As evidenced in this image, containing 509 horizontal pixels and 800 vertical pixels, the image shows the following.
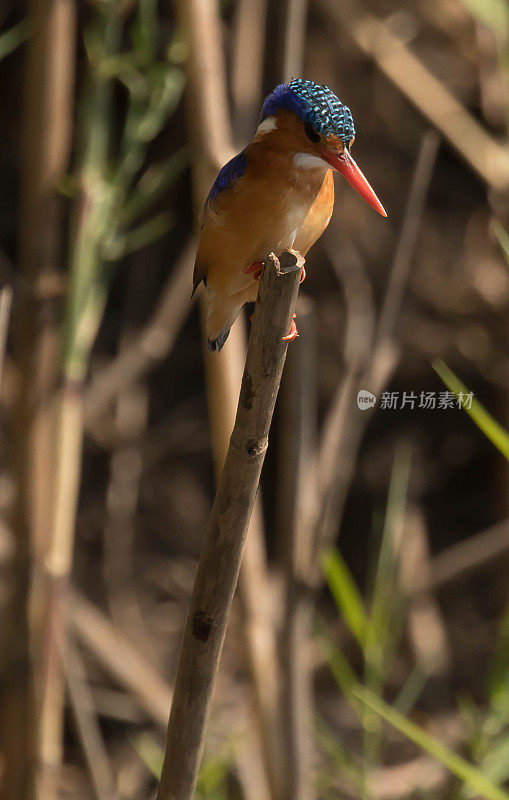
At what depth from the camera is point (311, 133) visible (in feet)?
1.24

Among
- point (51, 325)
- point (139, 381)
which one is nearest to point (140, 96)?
point (51, 325)

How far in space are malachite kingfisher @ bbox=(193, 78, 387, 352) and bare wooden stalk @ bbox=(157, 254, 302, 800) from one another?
0.04m

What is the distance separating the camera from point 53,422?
3.04 feet

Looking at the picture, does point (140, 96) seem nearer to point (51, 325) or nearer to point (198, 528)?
point (51, 325)

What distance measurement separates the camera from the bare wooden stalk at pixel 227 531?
0.35 metres

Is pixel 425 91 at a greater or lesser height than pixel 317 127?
lesser

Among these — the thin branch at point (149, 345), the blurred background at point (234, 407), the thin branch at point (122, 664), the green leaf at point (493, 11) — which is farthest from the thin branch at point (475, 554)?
the green leaf at point (493, 11)

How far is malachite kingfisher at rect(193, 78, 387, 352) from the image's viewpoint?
373 millimetres

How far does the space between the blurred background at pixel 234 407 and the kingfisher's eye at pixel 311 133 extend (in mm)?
204

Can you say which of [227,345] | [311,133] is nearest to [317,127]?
[311,133]

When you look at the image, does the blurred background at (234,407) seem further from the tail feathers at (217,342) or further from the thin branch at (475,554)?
the tail feathers at (217,342)

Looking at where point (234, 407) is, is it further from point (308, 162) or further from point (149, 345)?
point (149, 345)

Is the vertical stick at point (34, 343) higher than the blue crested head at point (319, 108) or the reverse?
the reverse

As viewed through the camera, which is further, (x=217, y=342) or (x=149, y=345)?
(x=149, y=345)
